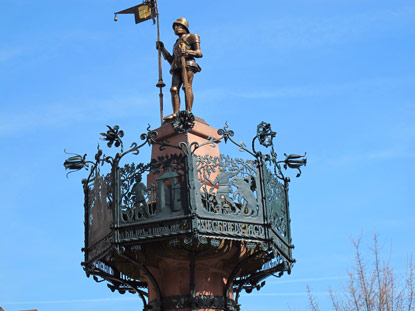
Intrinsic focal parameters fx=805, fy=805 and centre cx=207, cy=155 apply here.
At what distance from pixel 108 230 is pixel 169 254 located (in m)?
1.35

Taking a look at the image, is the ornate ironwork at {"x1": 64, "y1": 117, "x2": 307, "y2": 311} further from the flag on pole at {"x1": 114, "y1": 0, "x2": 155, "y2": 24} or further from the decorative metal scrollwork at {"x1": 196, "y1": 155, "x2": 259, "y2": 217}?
the flag on pole at {"x1": 114, "y1": 0, "x2": 155, "y2": 24}

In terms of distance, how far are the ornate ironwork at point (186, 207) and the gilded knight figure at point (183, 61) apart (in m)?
1.33

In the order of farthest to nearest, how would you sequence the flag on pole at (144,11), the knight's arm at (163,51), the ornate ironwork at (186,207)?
1. the flag on pole at (144,11)
2. the knight's arm at (163,51)
3. the ornate ironwork at (186,207)

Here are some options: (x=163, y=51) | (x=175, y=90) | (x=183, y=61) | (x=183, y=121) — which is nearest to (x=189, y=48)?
(x=183, y=61)

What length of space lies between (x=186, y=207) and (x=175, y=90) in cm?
379

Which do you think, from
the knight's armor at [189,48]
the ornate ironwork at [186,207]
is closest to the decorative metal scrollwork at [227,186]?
the ornate ironwork at [186,207]

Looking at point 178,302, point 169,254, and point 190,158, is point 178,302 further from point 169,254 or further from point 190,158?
point 190,158

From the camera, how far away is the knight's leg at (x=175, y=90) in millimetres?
18297

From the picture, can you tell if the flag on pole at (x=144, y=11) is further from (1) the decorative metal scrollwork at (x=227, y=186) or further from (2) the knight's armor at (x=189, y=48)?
(1) the decorative metal scrollwork at (x=227, y=186)

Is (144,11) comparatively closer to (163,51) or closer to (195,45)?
(163,51)

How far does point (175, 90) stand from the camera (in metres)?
18.4

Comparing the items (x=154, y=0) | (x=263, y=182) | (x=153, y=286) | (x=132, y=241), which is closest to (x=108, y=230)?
(x=132, y=241)

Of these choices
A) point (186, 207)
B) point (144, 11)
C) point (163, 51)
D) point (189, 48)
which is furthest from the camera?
point (144, 11)

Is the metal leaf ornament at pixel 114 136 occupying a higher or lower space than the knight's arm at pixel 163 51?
lower
